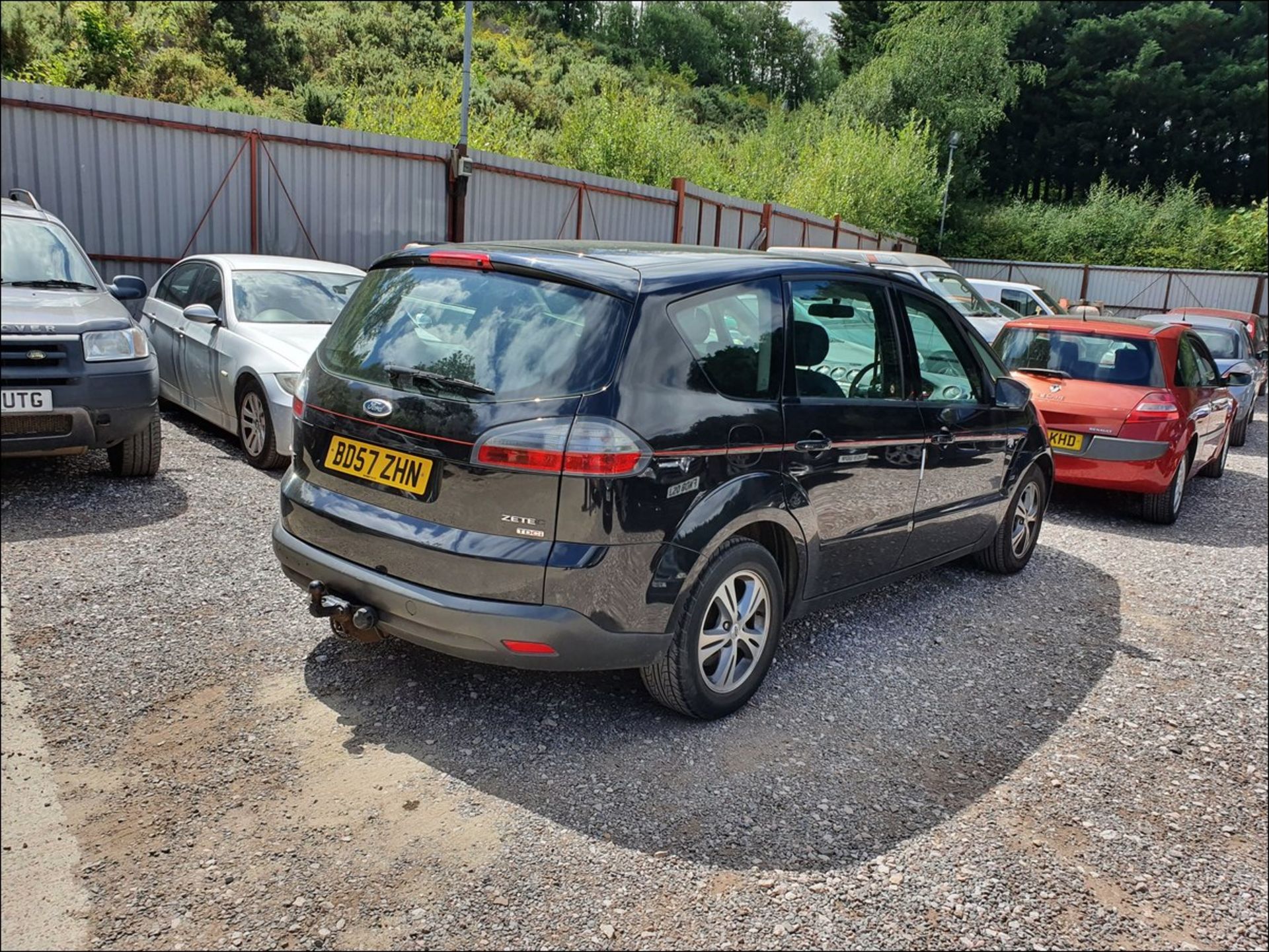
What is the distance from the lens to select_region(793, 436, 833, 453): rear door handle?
3.71m

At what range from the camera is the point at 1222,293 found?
30234 millimetres

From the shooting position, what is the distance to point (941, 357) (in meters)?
4.87

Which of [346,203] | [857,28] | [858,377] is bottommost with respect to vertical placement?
[858,377]

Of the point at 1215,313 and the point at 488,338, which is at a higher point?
the point at 488,338

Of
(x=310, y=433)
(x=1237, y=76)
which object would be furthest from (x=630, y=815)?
(x=1237, y=76)

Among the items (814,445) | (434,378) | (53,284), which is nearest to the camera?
(434,378)

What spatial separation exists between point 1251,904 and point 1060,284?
1338 inches

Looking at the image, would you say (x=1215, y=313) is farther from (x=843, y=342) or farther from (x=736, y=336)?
(x=736, y=336)

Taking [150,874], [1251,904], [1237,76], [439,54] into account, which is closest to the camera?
[150,874]

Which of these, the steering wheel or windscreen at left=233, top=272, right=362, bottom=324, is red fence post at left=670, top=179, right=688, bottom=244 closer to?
windscreen at left=233, top=272, right=362, bottom=324

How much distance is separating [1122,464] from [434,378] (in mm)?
5859

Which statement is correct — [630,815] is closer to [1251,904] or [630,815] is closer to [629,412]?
[629,412]

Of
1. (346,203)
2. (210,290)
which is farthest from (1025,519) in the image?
(346,203)

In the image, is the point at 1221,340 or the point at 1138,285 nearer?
the point at 1221,340
